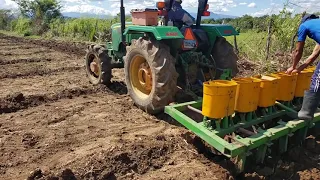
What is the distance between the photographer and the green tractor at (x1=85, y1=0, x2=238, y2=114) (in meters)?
4.48

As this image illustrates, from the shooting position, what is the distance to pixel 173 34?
4477 mm

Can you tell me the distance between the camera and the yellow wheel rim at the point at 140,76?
492 cm

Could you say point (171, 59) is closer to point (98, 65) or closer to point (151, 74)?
point (151, 74)

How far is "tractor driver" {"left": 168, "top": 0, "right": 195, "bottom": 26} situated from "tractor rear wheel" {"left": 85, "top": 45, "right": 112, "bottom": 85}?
1628 mm

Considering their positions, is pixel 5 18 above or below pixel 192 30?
below

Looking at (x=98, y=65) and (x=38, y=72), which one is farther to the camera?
(x=38, y=72)

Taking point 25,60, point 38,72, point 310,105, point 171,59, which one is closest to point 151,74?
point 171,59

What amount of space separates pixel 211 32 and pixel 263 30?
391 centimetres

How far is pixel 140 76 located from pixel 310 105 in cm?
247

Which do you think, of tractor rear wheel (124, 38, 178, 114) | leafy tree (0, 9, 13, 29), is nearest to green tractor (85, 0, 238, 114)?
tractor rear wheel (124, 38, 178, 114)

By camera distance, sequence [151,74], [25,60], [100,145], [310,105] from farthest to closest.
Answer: [25,60], [151,74], [100,145], [310,105]

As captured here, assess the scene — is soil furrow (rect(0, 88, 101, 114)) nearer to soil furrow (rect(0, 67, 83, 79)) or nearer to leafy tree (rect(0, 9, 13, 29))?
soil furrow (rect(0, 67, 83, 79))

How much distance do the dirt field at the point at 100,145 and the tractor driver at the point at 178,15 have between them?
159 centimetres

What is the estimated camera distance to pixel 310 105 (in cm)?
369
